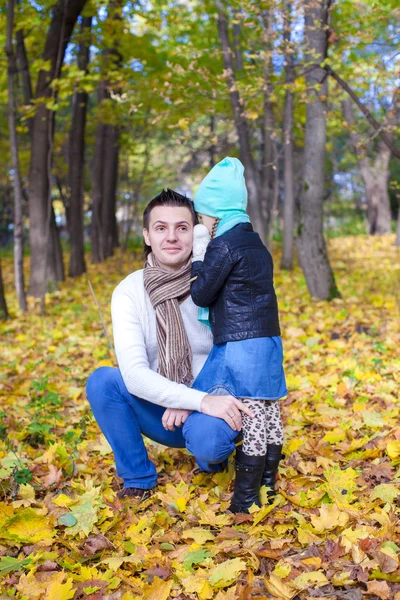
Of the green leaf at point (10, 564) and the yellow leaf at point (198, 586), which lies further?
the green leaf at point (10, 564)

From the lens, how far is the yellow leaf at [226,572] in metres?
2.08

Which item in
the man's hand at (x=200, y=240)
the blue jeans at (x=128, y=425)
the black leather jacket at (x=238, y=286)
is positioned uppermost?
the man's hand at (x=200, y=240)

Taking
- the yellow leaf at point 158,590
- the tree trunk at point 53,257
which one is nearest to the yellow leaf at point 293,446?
the yellow leaf at point 158,590

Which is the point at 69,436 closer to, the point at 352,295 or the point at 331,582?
the point at 331,582

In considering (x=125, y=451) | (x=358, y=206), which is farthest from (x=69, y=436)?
(x=358, y=206)

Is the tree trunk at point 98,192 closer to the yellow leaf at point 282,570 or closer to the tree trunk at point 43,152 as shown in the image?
the tree trunk at point 43,152

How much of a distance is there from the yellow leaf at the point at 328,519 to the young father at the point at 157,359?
455 millimetres

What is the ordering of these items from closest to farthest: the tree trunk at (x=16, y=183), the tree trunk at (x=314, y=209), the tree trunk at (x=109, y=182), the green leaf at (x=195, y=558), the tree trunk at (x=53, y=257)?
the green leaf at (x=195, y=558) < the tree trunk at (x=314, y=209) < the tree trunk at (x=16, y=183) < the tree trunk at (x=53, y=257) < the tree trunk at (x=109, y=182)

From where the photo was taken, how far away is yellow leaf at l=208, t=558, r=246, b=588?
6.82 feet

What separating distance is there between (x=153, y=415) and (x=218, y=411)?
1.67ft

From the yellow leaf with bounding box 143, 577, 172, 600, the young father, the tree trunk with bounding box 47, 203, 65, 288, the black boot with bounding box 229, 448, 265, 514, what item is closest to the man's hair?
the young father

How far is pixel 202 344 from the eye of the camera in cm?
286

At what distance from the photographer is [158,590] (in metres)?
2.06

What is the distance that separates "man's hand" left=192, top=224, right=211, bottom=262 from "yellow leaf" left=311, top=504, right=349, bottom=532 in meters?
1.22
